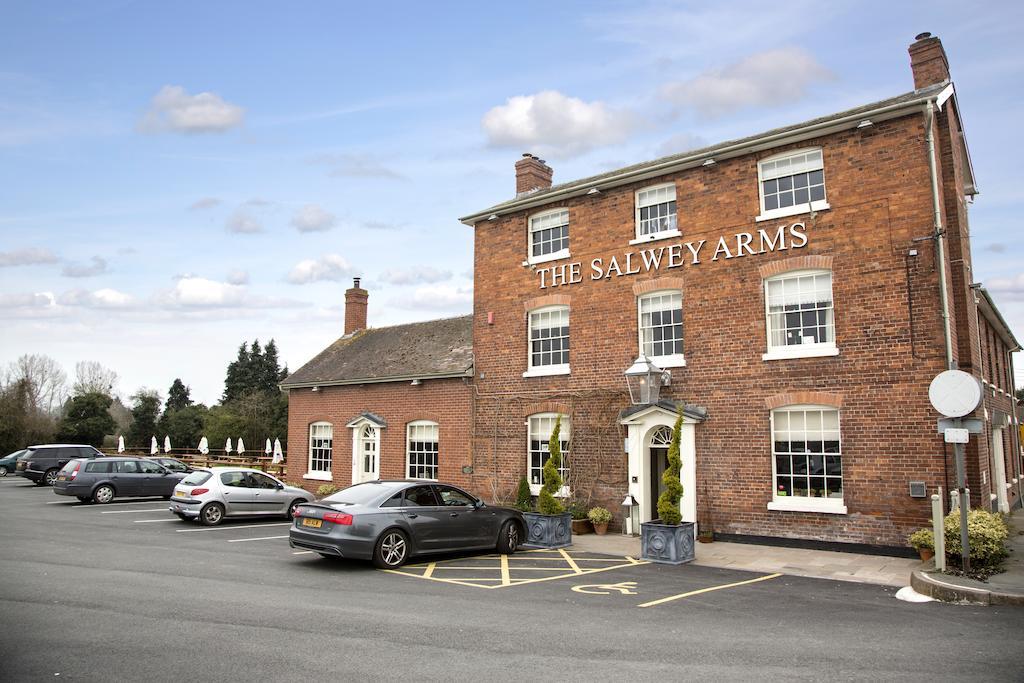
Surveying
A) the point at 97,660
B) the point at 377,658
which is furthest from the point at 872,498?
the point at 97,660

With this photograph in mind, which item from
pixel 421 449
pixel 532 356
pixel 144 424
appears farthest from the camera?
pixel 144 424

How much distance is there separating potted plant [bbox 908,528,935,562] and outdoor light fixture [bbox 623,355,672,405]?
568 centimetres

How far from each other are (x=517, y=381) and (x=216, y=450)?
3926cm

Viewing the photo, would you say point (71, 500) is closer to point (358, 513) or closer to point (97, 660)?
point (358, 513)

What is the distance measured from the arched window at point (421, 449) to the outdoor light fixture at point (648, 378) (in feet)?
24.9

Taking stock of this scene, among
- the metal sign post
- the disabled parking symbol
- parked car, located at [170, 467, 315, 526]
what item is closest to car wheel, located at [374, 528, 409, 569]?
the disabled parking symbol

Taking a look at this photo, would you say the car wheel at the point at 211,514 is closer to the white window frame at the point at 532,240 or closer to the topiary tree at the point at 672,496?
the white window frame at the point at 532,240

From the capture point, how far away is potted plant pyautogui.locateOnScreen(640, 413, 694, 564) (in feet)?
42.8

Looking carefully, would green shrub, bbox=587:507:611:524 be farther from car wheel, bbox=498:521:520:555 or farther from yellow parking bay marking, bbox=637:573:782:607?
yellow parking bay marking, bbox=637:573:782:607

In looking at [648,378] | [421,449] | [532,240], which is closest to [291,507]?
[421,449]

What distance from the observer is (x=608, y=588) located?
35.1 ft

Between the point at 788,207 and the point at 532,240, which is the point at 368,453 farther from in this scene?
the point at 788,207

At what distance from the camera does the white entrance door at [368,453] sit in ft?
76.8

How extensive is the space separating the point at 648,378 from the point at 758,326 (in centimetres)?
261
